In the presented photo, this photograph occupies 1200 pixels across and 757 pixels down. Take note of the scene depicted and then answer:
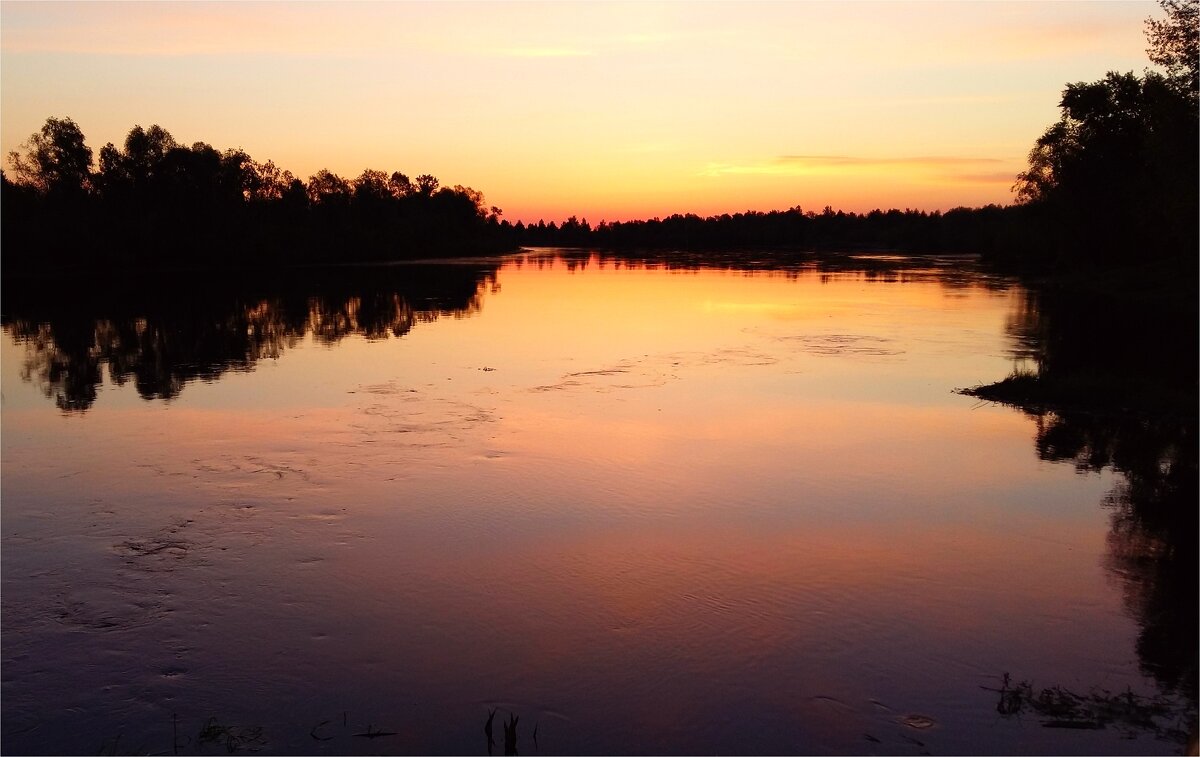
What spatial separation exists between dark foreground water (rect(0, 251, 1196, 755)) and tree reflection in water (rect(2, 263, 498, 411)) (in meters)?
0.91

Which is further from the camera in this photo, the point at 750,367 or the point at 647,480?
the point at 750,367

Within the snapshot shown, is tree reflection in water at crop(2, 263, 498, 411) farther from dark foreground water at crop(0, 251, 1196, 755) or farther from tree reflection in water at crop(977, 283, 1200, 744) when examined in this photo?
tree reflection in water at crop(977, 283, 1200, 744)

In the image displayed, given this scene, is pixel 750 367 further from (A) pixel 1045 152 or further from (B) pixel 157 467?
(A) pixel 1045 152

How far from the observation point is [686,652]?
9516 mm

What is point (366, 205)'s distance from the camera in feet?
432

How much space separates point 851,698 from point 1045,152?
91.6 m

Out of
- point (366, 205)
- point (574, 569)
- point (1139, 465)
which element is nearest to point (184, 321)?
point (574, 569)

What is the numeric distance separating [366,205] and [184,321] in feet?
312

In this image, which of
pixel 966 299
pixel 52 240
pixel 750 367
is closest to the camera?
pixel 750 367

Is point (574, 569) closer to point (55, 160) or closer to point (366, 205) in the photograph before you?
point (55, 160)

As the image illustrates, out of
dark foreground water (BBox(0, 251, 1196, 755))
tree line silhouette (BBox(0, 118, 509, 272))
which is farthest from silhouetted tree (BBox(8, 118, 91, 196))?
dark foreground water (BBox(0, 251, 1196, 755))

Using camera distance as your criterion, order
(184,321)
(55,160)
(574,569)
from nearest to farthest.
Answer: (574,569)
(184,321)
(55,160)

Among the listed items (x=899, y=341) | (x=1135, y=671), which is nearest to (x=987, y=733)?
(x=1135, y=671)

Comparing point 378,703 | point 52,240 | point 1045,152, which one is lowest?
point 378,703
